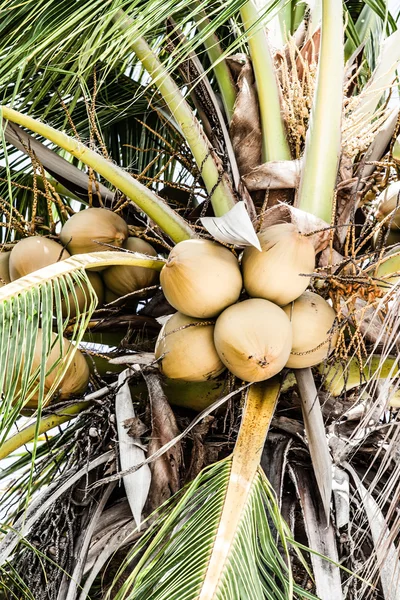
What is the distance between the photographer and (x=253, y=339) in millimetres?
1572

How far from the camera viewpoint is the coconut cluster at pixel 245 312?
5.22 ft

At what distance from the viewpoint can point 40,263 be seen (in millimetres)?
1951

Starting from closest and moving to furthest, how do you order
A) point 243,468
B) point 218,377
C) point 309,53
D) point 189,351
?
1. point 243,468
2. point 189,351
3. point 218,377
4. point 309,53

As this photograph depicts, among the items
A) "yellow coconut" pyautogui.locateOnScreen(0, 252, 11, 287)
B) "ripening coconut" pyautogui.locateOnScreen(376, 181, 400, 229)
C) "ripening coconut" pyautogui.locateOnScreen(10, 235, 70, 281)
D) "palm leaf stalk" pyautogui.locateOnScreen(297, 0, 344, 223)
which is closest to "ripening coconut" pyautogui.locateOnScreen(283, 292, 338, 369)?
"palm leaf stalk" pyautogui.locateOnScreen(297, 0, 344, 223)

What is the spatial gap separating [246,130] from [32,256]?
692 millimetres

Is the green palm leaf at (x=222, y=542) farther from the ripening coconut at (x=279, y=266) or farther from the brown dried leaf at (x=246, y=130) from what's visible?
the brown dried leaf at (x=246, y=130)

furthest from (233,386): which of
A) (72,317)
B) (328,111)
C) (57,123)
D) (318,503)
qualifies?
(57,123)

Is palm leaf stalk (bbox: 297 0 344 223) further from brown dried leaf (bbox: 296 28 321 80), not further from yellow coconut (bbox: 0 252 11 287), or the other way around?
yellow coconut (bbox: 0 252 11 287)

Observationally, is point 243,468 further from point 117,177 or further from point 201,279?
point 117,177

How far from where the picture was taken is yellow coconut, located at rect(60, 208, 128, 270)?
2021 millimetres

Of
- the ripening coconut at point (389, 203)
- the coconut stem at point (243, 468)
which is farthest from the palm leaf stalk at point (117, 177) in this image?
the ripening coconut at point (389, 203)

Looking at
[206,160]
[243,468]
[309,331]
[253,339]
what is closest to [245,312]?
[253,339]

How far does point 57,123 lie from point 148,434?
1563 millimetres

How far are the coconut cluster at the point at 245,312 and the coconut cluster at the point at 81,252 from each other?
0.30m
